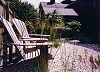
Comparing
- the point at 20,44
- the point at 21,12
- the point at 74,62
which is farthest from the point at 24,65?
the point at 21,12

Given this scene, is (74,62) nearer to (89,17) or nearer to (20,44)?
(20,44)

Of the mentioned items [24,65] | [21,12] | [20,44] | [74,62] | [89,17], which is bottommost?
[89,17]

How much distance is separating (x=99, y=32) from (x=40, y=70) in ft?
61.5

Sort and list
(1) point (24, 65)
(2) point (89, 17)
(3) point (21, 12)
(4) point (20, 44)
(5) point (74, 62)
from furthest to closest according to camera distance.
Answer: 1. (2) point (89, 17)
2. (3) point (21, 12)
3. (5) point (74, 62)
4. (1) point (24, 65)
5. (4) point (20, 44)

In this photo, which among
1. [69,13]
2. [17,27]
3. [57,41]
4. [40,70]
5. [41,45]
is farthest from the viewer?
[69,13]

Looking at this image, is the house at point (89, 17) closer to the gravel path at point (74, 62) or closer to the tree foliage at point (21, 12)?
the tree foliage at point (21, 12)

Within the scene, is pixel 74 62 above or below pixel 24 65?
below

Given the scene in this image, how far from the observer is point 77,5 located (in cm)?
3062

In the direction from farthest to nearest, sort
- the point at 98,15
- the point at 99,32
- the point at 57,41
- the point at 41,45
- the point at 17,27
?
the point at 98,15
the point at 99,32
the point at 17,27
the point at 41,45
the point at 57,41

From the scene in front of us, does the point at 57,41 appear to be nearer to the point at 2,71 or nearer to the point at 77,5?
the point at 2,71

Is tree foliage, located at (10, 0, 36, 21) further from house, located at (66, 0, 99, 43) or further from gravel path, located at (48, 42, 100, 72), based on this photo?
house, located at (66, 0, 99, 43)

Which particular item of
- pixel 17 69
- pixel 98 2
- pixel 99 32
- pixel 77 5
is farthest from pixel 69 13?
pixel 17 69


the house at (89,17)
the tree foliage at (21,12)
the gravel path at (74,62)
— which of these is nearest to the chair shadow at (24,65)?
the gravel path at (74,62)

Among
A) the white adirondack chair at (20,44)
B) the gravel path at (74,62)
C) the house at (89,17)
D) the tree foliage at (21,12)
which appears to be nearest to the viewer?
the gravel path at (74,62)
